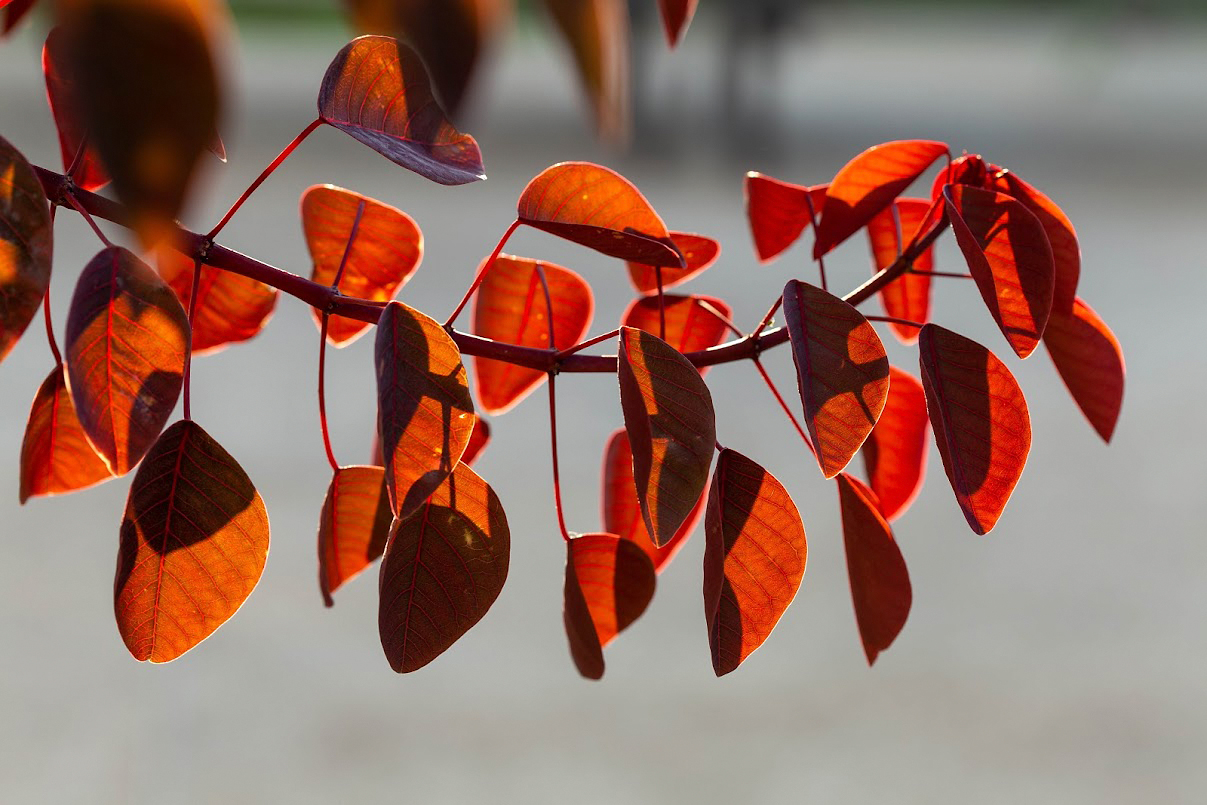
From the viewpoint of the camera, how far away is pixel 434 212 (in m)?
3.13

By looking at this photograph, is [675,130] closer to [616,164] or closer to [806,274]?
[616,164]

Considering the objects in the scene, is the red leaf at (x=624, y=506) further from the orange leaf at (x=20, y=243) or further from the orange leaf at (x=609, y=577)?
the orange leaf at (x=20, y=243)

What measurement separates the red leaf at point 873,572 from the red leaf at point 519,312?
113 millimetres

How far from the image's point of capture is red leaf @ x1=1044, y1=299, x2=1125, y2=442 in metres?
0.30

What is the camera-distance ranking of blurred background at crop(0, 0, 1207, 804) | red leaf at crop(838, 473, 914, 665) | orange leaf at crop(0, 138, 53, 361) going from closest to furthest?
orange leaf at crop(0, 138, 53, 361), red leaf at crop(838, 473, 914, 665), blurred background at crop(0, 0, 1207, 804)

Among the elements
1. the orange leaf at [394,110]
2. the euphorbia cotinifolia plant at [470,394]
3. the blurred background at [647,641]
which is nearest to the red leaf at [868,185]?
the euphorbia cotinifolia plant at [470,394]

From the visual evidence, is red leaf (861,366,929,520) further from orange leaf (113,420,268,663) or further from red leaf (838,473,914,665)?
orange leaf (113,420,268,663)

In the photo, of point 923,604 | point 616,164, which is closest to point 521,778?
point 923,604

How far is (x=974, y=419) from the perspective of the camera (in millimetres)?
264

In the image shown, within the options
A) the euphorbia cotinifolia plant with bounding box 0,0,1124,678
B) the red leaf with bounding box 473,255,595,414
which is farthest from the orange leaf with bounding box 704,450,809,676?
the red leaf with bounding box 473,255,595,414

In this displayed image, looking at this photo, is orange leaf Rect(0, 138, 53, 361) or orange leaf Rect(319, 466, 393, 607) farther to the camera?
orange leaf Rect(319, 466, 393, 607)

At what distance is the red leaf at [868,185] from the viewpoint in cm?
31

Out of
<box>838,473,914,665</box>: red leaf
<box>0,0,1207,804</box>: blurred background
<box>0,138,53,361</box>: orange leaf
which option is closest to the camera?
<box>0,138,53,361</box>: orange leaf

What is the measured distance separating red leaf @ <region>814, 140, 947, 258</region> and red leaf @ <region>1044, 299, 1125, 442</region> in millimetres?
52
